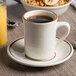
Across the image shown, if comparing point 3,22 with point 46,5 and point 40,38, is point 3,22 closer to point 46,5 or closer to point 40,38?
point 40,38

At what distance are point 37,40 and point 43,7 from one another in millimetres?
436

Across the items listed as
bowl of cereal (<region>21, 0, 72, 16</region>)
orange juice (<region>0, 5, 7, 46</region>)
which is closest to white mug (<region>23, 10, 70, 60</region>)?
orange juice (<region>0, 5, 7, 46</region>)

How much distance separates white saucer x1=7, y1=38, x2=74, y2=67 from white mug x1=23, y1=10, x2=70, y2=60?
29 millimetres

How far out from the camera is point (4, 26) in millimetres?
983

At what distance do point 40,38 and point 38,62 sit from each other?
0.09 meters

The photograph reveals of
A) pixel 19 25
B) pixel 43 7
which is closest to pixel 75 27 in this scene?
pixel 43 7

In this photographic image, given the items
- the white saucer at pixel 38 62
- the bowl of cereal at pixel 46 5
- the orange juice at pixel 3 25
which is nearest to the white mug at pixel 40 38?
the white saucer at pixel 38 62

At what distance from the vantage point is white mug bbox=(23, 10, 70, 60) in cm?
78

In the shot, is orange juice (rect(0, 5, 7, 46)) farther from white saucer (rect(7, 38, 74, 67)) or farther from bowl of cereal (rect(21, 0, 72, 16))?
bowl of cereal (rect(21, 0, 72, 16))

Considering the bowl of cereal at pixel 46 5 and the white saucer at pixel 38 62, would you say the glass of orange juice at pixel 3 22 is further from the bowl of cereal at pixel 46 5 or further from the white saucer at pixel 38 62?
the bowl of cereal at pixel 46 5

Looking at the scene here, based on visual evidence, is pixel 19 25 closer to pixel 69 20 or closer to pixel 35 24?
pixel 69 20

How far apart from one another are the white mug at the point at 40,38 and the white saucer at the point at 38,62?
0.03 m

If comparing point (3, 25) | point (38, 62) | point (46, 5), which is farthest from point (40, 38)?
point (46, 5)

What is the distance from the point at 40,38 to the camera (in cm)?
79
